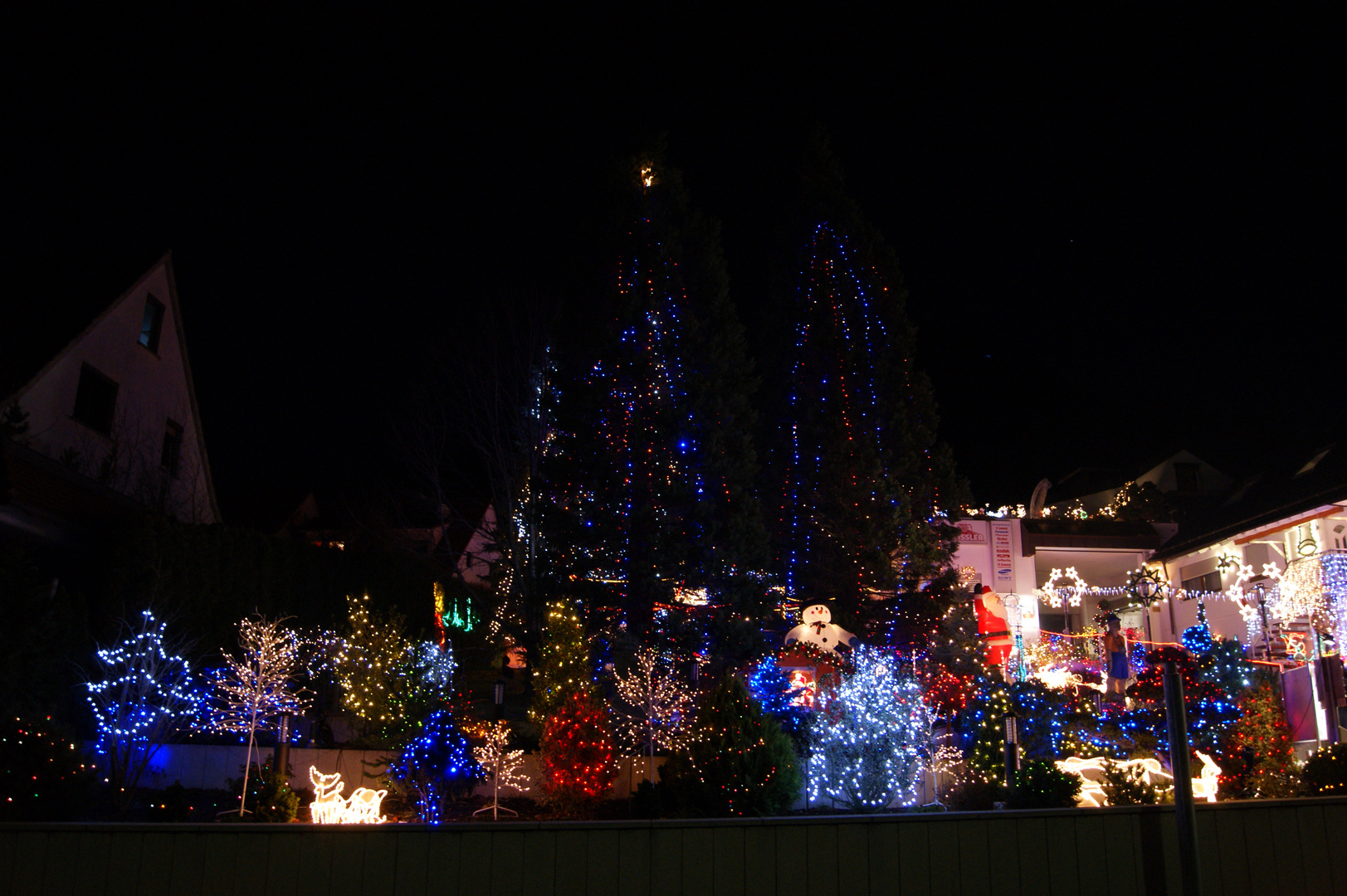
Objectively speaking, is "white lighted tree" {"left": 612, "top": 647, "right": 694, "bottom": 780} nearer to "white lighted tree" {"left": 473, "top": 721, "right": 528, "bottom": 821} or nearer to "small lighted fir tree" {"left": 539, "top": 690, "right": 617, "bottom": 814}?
"small lighted fir tree" {"left": 539, "top": 690, "right": 617, "bottom": 814}

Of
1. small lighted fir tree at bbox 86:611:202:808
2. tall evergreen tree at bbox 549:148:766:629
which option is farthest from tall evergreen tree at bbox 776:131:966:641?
small lighted fir tree at bbox 86:611:202:808

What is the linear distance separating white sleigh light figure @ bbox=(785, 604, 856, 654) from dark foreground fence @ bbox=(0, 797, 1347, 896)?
8.53m

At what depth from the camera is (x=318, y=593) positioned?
1625 cm

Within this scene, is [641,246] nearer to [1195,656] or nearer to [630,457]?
[630,457]

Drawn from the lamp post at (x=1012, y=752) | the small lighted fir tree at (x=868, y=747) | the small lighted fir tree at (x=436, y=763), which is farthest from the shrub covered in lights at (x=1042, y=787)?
the small lighted fir tree at (x=436, y=763)

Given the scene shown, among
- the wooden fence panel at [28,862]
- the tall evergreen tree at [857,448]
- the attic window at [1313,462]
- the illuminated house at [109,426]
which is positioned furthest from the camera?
the attic window at [1313,462]

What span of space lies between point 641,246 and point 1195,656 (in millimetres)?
10958

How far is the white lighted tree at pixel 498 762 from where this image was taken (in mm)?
12133

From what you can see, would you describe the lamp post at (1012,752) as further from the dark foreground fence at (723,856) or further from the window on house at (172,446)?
the window on house at (172,446)

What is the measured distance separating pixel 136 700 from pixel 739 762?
7622mm

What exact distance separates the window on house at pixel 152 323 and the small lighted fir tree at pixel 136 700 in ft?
29.6

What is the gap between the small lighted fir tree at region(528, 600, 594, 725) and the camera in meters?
12.9

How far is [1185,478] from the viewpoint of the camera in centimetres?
3269

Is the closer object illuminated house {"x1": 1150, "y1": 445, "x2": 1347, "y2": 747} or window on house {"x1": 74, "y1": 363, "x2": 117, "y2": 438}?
illuminated house {"x1": 1150, "y1": 445, "x2": 1347, "y2": 747}
